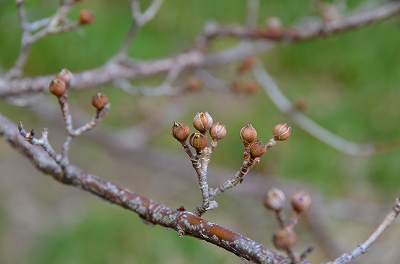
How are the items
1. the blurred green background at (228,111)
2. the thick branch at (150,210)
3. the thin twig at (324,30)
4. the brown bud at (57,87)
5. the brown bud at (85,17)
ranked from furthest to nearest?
the blurred green background at (228,111) → the thin twig at (324,30) → the brown bud at (85,17) → the brown bud at (57,87) → the thick branch at (150,210)

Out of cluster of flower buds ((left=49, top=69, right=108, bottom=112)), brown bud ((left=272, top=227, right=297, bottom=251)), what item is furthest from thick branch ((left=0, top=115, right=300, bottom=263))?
cluster of flower buds ((left=49, top=69, right=108, bottom=112))

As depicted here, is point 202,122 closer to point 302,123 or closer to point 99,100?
point 99,100

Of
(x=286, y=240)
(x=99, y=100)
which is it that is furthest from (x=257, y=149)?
(x=99, y=100)

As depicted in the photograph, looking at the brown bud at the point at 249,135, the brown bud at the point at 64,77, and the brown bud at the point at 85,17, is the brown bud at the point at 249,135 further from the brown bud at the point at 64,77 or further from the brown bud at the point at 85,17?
the brown bud at the point at 85,17

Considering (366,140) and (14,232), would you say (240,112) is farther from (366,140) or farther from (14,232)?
(14,232)

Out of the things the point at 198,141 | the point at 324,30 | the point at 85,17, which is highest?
the point at 324,30

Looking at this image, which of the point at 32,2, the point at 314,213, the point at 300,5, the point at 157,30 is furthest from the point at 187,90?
the point at 300,5

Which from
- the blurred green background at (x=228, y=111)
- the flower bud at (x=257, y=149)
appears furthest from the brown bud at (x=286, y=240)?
the blurred green background at (x=228, y=111)
